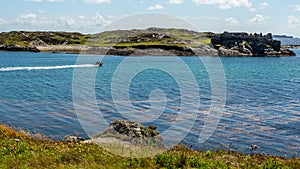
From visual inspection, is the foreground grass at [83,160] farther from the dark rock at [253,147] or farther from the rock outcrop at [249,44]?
the rock outcrop at [249,44]

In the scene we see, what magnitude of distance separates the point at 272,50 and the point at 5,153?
184 meters

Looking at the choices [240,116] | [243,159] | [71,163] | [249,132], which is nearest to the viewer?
[71,163]

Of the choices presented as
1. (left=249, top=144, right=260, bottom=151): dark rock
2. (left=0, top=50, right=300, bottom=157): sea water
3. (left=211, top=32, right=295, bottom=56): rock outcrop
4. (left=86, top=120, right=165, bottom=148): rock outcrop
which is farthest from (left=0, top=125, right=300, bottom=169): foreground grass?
(left=211, top=32, right=295, bottom=56): rock outcrop

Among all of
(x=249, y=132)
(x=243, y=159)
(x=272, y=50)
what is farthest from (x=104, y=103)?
(x=272, y=50)

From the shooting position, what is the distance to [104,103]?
4619 cm

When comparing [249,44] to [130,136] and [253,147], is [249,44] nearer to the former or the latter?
[253,147]

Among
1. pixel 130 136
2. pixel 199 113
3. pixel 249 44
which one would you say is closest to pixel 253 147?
pixel 130 136

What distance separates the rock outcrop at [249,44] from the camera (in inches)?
7165

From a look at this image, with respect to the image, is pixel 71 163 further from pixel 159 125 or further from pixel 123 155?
pixel 159 125

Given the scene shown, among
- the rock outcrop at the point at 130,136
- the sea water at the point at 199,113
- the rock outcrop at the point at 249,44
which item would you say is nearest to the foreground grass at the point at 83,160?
the rock outcrop at the point at 130,136

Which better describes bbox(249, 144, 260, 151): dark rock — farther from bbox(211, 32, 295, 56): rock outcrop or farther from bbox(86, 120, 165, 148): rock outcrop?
bbox(211, 32, 295, 56): rock outcrop

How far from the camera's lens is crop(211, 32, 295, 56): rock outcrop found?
182 m

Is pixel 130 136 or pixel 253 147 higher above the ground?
pixel 130 136

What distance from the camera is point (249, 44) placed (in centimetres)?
18625
